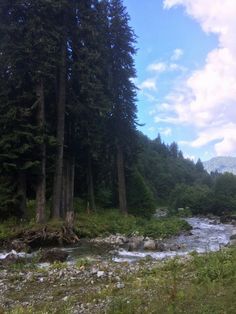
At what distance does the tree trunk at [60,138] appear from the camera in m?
28.3

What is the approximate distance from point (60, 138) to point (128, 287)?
741 inches

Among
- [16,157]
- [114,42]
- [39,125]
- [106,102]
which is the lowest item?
[16,157]

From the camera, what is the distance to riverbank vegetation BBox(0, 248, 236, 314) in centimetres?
891

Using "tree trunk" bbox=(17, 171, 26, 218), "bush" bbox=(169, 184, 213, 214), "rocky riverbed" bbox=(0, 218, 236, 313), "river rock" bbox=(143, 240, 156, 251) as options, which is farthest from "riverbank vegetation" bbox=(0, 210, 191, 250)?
"bush" bbox=(169, 184, 213, 214)

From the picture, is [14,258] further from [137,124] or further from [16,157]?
[137,124]

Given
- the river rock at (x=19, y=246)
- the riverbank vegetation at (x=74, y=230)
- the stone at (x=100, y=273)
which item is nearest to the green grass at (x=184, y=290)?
the stone at (x=100, y=273)

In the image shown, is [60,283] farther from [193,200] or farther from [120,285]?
[193,200]

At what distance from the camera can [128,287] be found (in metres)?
10.9

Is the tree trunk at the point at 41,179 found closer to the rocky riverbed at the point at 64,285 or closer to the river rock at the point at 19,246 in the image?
the river rock at the point at 19,246

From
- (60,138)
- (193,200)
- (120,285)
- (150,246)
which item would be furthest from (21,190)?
(193,200)

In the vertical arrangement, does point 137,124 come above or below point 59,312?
above

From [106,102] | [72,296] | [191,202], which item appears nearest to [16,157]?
[106,102]

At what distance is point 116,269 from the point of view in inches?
523

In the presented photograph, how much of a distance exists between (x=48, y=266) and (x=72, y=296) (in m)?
4.25
